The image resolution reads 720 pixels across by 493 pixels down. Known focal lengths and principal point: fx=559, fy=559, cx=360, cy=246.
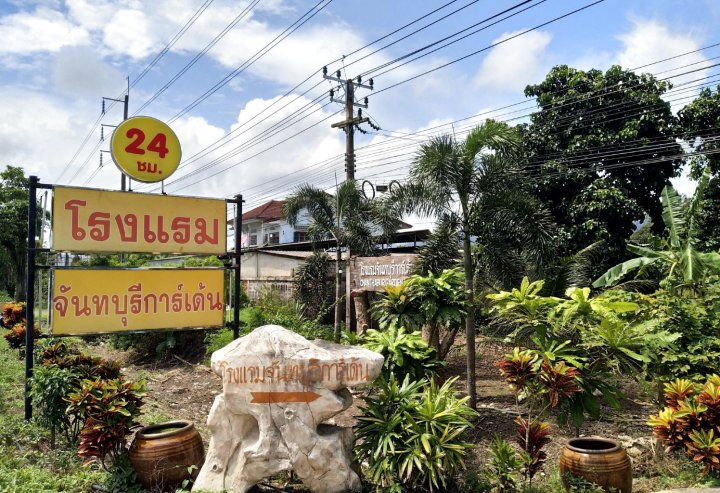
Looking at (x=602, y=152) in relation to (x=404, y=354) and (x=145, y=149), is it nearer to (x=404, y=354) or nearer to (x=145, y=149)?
(x=404, y=354)

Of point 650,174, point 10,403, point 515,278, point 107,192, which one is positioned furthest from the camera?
point 650,174

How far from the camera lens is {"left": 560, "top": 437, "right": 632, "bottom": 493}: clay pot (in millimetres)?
5016

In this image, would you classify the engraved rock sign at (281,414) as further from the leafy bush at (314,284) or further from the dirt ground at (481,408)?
the leafy bush at (314,284)

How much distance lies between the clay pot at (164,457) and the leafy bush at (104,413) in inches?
8.2

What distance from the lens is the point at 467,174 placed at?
907cm

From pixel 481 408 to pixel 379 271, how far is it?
2936 mm

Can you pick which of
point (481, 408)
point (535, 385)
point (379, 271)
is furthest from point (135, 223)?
point (481, 408)

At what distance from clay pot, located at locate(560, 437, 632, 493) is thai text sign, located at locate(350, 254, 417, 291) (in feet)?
16.3

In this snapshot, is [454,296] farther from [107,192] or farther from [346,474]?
[107,192]

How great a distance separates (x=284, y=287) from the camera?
17.0m

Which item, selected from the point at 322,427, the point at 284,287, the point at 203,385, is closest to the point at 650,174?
Answer: the point at 284,287

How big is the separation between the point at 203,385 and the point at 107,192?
5.48 meters

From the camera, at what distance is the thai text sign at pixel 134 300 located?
681 centimetres

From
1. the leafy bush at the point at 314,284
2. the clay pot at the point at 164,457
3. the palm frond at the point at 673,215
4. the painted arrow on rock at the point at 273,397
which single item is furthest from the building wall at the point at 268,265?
the painted arrow on rock at the point at 273,397
